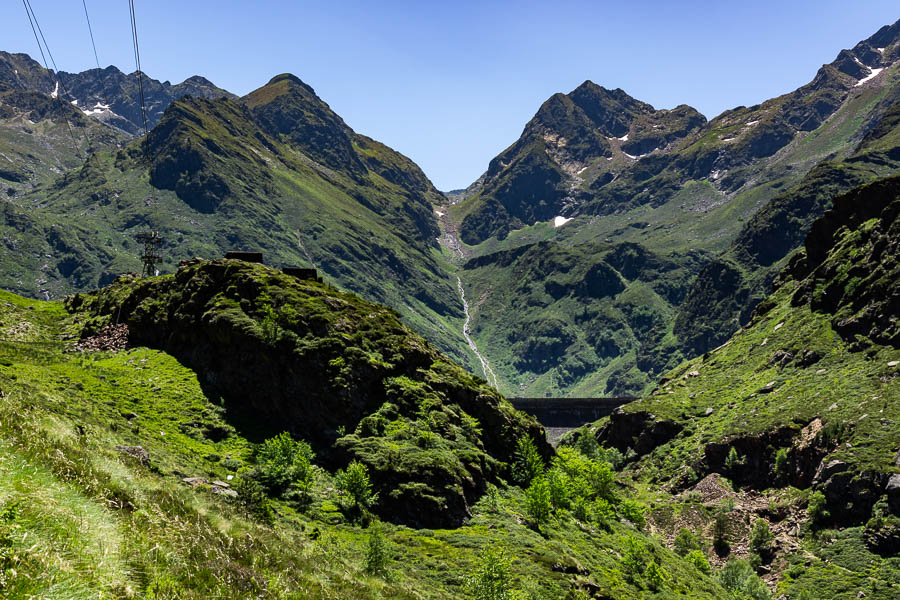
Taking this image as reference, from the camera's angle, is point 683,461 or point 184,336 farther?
point 683,461

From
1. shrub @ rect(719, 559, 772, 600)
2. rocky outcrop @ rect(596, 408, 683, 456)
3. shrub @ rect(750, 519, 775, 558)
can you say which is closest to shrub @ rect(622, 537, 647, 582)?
shrub @ rect(719, 559, 772, 600)

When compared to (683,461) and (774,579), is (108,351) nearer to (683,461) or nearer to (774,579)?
(774,579)

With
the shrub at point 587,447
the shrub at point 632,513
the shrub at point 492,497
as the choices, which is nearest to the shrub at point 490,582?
the shrub at point 492,497

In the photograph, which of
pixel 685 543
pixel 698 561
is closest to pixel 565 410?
pixel 685 543

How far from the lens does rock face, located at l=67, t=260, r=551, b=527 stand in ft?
176

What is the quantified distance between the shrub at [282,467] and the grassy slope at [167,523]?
2.37 m

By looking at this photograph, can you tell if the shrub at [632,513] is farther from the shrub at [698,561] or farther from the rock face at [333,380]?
the rock face at [333,380]

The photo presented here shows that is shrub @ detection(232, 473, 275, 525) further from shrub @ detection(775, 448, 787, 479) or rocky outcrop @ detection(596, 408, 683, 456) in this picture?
rocky outcrop @ detection(596, 408, 683, 456)

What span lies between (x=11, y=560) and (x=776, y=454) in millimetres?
118435

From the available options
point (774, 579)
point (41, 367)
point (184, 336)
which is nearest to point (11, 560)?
point (41, 367)

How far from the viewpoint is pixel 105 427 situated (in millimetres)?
39188

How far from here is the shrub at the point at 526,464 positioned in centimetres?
6862

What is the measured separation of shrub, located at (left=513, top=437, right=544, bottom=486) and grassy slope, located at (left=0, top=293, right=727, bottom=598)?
4427mm

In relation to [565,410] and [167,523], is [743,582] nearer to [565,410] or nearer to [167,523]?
[167,523]
